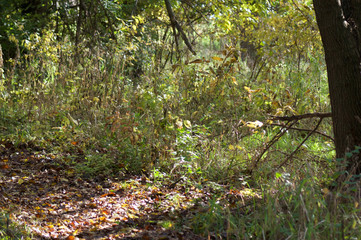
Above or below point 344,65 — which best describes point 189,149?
below

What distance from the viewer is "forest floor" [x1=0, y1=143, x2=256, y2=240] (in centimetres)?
331

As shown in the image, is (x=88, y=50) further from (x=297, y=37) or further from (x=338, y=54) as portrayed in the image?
(x=338, y=54)

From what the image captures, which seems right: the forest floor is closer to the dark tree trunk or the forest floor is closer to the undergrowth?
the undergrowth

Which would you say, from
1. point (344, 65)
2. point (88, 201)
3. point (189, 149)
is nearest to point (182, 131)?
point (189, 149)

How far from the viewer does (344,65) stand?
3262 mm

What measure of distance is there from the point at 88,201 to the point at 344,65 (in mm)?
2611

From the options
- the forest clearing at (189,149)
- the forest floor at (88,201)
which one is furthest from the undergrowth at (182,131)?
the forest floor at (88,201)

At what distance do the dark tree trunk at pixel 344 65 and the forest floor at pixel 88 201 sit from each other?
1.00 m

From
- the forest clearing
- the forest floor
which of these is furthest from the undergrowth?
the forest floor

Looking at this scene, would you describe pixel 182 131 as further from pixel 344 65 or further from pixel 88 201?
pixel 344 65

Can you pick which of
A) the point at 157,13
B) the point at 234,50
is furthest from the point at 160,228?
the point at 157,13

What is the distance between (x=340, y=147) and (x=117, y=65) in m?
3.41

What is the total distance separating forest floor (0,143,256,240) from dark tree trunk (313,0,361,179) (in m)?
1.00

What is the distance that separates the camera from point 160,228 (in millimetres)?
3416
